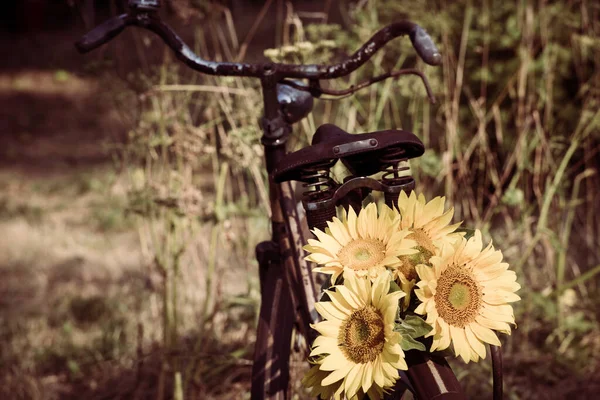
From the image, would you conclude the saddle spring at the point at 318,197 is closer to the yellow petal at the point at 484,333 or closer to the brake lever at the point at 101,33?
the yellow petal at the point at 484,333

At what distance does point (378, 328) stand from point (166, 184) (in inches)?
59.1

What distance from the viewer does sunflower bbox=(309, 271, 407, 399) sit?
94 centimetres

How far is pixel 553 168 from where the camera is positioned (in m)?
2.56

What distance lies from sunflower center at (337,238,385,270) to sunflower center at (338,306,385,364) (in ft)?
0.24

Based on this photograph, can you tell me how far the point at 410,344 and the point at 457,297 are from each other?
0.10 meters

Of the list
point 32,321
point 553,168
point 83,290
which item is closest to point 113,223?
point 83,290

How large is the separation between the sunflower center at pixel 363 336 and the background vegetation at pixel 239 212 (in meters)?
1.00

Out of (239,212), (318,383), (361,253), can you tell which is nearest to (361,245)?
(361,253)

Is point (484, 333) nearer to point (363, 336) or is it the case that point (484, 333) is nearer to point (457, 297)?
point (457, 297)

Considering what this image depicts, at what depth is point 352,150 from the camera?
105 cm

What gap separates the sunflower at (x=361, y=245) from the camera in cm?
100

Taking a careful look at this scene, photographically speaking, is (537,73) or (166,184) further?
(537,73)

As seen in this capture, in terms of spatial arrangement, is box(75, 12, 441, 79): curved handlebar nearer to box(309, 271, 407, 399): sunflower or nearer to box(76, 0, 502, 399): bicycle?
box(76, 0, 502, 399): bicycle

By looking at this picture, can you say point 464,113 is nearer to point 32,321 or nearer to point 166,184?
point 166,184
